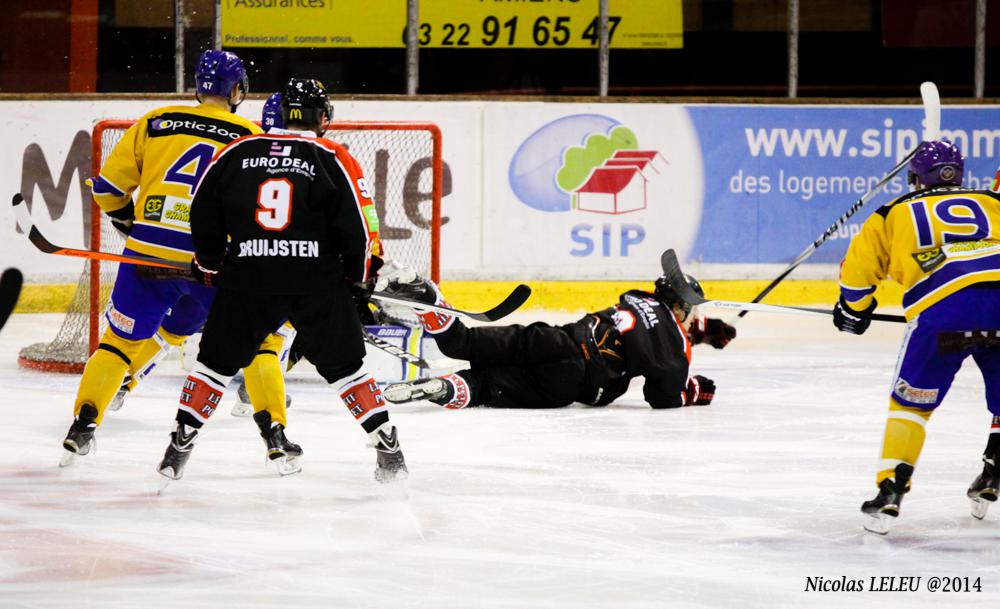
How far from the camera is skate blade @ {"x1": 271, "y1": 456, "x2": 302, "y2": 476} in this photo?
4145 millimetres

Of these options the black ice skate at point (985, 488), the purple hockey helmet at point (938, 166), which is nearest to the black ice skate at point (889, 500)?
the black ice skate at point (985, 488)

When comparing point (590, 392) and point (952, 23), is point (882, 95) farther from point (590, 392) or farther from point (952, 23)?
point (590, 392)

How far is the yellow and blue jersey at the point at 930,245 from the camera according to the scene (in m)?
3.51

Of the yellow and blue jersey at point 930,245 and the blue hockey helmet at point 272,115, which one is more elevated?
the blue hockey helmet at point 272,115

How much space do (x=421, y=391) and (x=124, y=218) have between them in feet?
4.13

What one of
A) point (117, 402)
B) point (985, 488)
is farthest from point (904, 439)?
point (117, 402)

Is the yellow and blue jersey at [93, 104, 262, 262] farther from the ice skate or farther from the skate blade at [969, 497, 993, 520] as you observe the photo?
the skate blade at [969, 497, 993, 520]

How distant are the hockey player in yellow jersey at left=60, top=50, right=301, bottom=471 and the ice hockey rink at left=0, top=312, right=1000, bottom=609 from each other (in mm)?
233

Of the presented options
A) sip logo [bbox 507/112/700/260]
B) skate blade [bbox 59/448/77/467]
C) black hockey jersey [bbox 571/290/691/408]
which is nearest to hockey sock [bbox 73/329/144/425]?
skate blade [bbox 59/448/77/467]

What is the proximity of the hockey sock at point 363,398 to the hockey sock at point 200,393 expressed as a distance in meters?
0.32

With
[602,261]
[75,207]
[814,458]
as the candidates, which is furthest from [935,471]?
[75,207]

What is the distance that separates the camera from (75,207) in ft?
23.9

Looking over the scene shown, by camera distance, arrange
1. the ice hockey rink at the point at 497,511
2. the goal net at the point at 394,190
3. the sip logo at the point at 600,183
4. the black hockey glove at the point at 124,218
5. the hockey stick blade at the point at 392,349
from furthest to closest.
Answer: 1. the sip logo at the point at 600,183
2. the goal net at the point at 394,190
3. the hockey stick blade at the point at 392,349
4. the black hockey glove at the point at 124,218
5. the ice hockey rink at the point at 497,511

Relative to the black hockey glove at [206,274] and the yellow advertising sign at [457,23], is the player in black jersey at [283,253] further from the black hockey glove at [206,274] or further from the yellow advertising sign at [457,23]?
the yellow advertising sign at [457,23]
